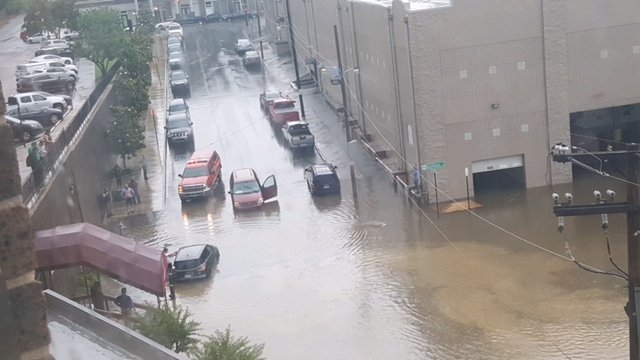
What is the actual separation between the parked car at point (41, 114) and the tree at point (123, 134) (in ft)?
7.52

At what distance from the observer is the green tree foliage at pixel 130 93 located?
131 ft

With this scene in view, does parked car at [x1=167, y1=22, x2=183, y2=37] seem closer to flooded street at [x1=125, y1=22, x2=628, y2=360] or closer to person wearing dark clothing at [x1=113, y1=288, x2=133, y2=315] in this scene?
flooded street at [x1=125, y1=22, x2=628, y2=360]

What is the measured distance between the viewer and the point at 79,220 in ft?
79.4

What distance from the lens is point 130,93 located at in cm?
4044

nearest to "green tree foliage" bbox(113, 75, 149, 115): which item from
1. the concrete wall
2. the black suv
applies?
the concrete wall

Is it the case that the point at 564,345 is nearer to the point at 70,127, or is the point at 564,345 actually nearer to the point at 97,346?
the point at 97,346

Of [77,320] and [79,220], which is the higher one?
[77,320]

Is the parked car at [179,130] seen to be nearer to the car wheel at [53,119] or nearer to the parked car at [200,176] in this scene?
the parked car at [200,176]

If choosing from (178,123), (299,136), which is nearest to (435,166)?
(299,136)

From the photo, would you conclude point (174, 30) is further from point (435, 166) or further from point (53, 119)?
point (435, 166)

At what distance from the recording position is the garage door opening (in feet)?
93.7

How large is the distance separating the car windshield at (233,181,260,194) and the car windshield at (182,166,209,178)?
90.0 inches

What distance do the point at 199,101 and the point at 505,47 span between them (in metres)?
27.1

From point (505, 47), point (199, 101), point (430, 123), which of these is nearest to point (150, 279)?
point (430, 123)
